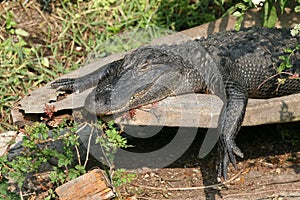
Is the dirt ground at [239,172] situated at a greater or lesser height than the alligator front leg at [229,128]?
lesser

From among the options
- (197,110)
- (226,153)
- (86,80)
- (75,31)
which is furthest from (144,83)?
(75,31)

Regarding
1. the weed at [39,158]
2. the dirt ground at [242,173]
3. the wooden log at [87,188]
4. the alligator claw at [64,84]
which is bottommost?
the dirt ground at [242,173]

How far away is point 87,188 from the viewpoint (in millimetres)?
3854

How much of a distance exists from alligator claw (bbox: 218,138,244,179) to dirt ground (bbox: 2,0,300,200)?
251 mm

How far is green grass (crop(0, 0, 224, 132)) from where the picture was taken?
5977 millimetres

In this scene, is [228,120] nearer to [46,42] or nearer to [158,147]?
[158,147]

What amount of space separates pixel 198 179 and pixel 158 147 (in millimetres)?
561

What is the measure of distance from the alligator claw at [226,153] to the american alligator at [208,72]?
0.11m

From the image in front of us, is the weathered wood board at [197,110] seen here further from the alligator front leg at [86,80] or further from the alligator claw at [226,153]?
the alligator front leg at [86,80]

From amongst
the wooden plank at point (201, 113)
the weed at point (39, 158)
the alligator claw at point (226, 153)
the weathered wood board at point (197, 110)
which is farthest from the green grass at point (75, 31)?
the alligator claw at point (226, 153)

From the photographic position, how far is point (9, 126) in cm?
546

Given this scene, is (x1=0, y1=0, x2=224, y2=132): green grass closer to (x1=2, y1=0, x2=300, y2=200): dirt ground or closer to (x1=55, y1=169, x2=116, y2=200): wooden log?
(x1=2, y1=0, x2=300, y2=200): dirt ground

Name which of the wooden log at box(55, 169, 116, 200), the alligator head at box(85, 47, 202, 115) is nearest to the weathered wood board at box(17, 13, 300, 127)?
the alligator head at box(85, 47, 202, 115)

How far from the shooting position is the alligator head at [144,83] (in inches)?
164
